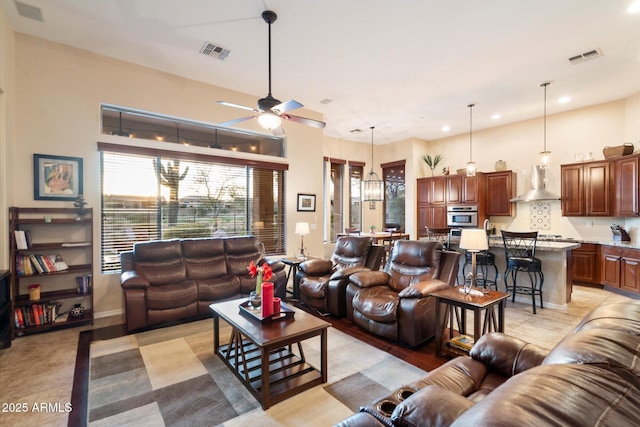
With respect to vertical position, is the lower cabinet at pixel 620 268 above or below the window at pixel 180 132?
below

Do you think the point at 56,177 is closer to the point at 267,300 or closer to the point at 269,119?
the point at 269,119

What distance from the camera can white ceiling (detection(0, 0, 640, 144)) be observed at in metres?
3.12

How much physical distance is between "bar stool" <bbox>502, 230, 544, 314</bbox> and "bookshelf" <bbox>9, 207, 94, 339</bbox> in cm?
587

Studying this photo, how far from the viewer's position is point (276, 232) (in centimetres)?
598

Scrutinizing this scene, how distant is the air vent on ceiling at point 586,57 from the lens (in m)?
3.93

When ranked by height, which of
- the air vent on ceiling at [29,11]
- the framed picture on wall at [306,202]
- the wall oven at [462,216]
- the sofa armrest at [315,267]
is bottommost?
the sofa armrest at [315,267]

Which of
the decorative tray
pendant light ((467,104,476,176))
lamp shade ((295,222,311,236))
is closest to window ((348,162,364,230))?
pendant light ((467,104,476,176))

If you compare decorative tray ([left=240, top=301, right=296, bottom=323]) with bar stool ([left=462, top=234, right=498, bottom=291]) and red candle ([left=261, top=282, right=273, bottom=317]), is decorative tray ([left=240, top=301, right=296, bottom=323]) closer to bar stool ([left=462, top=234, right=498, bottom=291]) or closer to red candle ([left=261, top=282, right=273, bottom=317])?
red candle ([left=261, top=282, right=273, bottom=317])

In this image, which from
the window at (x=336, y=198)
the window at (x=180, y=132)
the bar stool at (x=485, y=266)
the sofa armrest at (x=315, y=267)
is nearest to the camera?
the window at (x=180, y=132)

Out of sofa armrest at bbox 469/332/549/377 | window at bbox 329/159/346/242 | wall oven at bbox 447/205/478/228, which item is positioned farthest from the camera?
window at bbox 329/159/346/242

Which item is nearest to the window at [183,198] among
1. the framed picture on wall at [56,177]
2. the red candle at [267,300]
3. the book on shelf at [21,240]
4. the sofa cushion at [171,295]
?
the framed picture on wall at [56,177]

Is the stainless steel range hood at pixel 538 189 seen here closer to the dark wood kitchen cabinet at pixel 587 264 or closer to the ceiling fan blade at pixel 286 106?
the dark wood kitchen cabinet at pixel 587 264

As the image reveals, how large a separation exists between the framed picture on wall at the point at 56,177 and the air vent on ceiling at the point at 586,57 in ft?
22.8

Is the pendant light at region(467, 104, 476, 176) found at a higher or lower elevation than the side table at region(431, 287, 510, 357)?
higher
